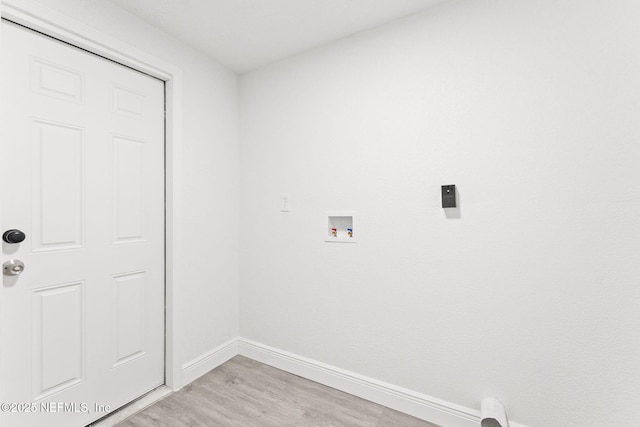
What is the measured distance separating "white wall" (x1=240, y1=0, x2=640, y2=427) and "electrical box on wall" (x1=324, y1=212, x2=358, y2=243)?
59mm

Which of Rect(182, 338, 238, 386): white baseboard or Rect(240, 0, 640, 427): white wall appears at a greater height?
Rect(240, 0, 640, 427): white wall

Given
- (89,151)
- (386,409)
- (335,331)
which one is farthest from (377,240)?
(89,151)

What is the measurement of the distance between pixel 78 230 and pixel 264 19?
64.1 inches

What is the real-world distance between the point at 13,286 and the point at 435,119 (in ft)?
7.55

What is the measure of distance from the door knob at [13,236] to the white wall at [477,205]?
1.43 meters

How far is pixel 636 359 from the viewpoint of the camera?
4.13 feet

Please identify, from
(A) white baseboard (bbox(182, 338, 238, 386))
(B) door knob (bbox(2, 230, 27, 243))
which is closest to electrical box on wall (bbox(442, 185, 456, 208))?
(A) white baseboard (bbox(182, 338, 238, 386))

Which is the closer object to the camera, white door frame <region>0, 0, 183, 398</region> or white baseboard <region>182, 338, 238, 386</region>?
white door frame <region>0, 0, 183, 398</region>

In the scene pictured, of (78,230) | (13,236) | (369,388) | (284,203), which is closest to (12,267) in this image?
(13,236)

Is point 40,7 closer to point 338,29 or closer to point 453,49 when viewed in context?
point 338,29

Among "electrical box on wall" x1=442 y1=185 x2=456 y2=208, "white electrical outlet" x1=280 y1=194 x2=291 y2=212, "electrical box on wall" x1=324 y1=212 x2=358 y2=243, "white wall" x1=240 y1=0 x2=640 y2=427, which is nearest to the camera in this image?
"white wall" x1=240 y1=0 x2=640 y2=427

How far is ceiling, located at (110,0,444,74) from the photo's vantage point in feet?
5.48

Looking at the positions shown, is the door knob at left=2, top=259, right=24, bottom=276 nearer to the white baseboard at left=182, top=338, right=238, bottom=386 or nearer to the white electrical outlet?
the white baseboard at left=182, top=338, right=238, bottom=386

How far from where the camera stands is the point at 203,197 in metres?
2.19
